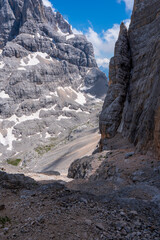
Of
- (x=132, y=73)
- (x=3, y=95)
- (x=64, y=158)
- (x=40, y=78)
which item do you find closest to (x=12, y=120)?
(x=3, y=95)

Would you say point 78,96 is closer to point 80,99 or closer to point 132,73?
point 80,99

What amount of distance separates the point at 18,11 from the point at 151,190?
607ft

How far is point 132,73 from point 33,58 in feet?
394

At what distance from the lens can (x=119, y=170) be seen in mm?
11375

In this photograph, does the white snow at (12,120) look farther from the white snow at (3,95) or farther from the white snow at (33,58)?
the white snow at (33,58)

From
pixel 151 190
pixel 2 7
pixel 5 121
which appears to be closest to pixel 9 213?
pixel 151 190

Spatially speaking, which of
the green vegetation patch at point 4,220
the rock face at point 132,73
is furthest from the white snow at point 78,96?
the green vegetation patch at point 4,220

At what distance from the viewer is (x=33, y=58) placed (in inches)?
4911

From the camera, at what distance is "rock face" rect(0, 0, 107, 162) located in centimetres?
9169

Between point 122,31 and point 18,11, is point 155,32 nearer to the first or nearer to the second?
point 122,31

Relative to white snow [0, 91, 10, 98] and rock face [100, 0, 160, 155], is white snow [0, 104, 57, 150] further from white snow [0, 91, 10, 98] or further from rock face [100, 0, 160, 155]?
rock face [100, 0, 160, 155]

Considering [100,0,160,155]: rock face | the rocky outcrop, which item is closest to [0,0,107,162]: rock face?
the rocky outcrop

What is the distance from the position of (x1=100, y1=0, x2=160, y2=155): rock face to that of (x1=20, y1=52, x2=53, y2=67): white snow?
10769 cm

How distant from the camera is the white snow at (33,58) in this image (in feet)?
386
